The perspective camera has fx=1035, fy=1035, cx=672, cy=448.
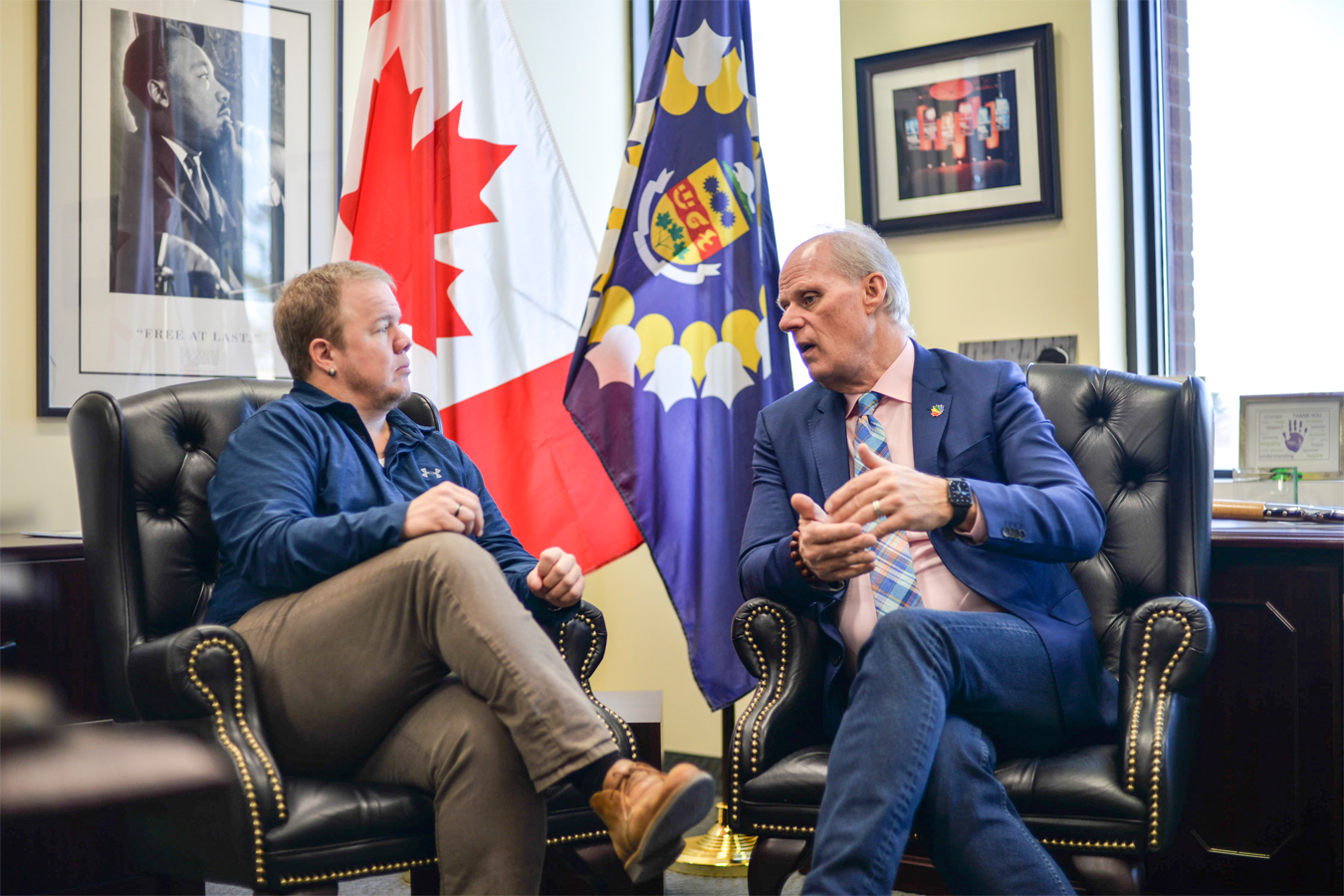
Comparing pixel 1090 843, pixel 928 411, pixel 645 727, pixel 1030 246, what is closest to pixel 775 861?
pixel 645 727

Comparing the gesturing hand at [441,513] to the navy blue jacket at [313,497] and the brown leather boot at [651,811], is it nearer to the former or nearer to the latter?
the navy blue jacket at [313,497]

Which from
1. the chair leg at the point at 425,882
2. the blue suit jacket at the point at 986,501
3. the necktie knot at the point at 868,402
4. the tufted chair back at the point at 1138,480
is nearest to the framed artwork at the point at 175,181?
the chair leg at the point at 425,882

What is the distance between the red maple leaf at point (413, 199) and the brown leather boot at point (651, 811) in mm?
1540

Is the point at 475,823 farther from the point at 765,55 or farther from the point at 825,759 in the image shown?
the point at 765,55

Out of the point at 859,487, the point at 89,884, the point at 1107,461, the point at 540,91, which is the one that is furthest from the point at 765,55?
the point at 89,884

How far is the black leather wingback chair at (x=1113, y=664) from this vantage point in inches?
60.4

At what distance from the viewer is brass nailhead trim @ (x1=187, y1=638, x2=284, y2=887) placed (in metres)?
1.46

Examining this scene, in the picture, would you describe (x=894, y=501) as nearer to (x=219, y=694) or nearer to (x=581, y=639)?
(x=581, y=639)

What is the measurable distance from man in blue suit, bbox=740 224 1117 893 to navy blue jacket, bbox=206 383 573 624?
515 millimetres

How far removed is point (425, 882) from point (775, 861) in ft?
2.28

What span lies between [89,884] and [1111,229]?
2.94 metres

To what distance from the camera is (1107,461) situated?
2.03 m

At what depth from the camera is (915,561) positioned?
1824 mm

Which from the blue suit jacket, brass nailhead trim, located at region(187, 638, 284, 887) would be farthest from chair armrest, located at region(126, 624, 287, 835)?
the blue suit jacket
